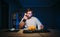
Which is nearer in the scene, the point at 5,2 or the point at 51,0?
the point at 51,0

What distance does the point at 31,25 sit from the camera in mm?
1973

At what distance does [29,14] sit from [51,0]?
110 inches

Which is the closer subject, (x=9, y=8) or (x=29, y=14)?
(x=29, y=14)

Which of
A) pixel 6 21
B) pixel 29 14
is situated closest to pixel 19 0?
pixel 6 21

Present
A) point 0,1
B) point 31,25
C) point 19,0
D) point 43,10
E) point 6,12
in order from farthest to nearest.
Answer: point 6,12
point 0,1
point 19,0
point 43,10
point 31,25

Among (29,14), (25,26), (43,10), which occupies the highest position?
(43,10)

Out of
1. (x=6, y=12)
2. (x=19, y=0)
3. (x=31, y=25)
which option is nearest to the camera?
(x=31, y=25)

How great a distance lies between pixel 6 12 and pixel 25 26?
362 centimetres

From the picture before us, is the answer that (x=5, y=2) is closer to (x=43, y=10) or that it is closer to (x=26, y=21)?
(x=43, y=10)

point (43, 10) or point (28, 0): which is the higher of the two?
point (28, 0)

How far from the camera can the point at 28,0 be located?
4652 mm

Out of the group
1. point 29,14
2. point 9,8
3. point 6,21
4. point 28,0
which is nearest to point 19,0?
point 28,0

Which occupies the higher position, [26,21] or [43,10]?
[43,10]

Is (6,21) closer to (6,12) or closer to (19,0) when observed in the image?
(6,12)
